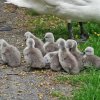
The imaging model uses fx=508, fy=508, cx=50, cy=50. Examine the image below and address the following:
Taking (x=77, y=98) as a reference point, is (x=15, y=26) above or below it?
above

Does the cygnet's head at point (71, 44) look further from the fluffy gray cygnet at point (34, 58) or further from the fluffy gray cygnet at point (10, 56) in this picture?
the fluffy gray cygnet at point (10, 56)

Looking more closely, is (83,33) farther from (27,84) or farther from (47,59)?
(27,84)

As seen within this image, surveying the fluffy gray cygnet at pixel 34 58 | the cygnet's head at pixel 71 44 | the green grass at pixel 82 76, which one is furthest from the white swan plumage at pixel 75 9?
the fluffy gray cygnet at pixel 34 58

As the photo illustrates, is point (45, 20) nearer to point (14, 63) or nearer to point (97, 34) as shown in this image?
point (97, 34)

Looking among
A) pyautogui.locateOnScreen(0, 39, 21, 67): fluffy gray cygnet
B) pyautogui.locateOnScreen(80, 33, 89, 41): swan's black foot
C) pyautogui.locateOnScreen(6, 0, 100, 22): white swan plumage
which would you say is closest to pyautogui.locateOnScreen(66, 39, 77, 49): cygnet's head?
pyautogui.locateOnScreen(0, 39, 21, 67): fluffy gray cygnet

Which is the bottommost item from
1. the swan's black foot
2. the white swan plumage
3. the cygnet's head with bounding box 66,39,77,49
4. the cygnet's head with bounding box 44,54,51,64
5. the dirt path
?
the dirt path

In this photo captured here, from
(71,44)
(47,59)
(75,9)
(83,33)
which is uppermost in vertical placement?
(75,9)

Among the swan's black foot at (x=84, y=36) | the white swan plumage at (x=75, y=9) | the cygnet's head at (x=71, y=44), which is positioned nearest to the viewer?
the cygnet's head at (x=71, y=44)

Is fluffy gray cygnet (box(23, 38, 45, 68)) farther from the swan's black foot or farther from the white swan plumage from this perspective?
the swan's black foot

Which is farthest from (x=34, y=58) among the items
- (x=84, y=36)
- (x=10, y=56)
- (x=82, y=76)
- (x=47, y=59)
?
(x=84, y=36)

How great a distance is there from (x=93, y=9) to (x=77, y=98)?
2.88 meters

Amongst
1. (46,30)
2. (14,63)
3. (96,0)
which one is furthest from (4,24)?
(14,63)

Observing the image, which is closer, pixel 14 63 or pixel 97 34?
pixel 14 63

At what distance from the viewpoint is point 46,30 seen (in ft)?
31.5
